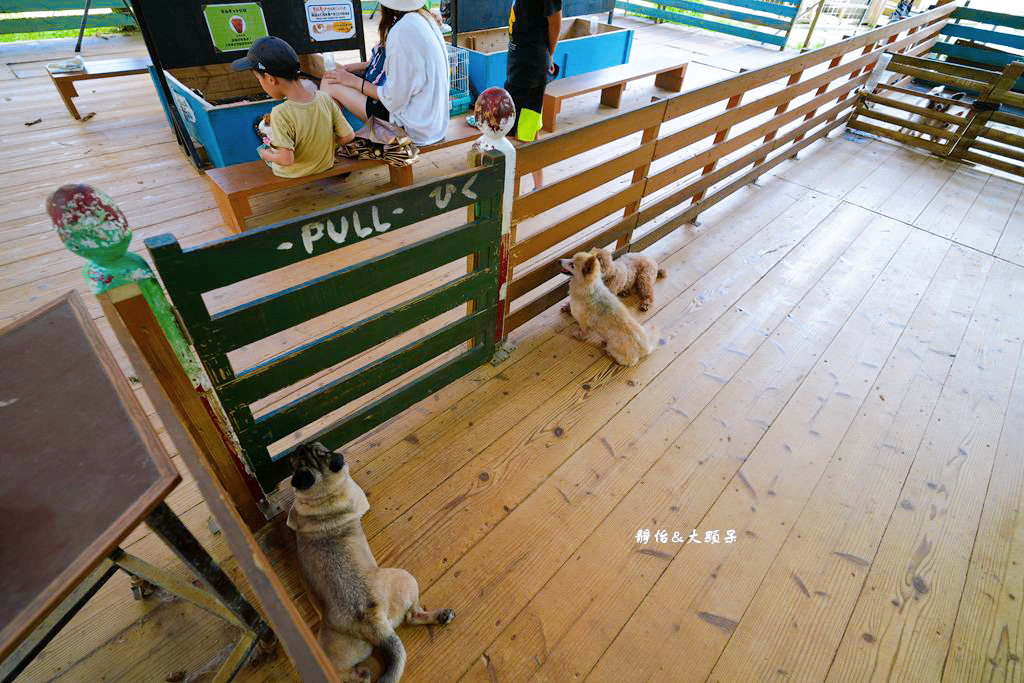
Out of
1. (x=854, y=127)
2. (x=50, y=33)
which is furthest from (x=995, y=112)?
(x=50, y=33)

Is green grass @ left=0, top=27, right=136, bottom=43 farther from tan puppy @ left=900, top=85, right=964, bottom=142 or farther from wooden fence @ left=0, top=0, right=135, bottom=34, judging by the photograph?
tan puppy @ left=900, top=85, right=964, bottom=142

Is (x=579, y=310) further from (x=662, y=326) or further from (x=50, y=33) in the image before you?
Answer: (x=50, y=33)

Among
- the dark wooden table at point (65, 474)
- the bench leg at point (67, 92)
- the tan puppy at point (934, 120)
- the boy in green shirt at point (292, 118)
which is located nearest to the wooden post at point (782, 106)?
the tan puppy at point (934, 120)

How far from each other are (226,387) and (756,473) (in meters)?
2.46

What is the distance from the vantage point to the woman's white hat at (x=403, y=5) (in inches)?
120

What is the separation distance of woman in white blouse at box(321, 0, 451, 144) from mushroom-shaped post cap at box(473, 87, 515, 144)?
161 cm

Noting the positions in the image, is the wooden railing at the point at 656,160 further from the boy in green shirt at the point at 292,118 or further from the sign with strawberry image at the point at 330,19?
the sign with strawberry image at the point at 330,19

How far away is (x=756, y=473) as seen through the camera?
2.39 metres

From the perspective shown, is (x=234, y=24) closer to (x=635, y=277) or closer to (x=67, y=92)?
(x=67, y=92)

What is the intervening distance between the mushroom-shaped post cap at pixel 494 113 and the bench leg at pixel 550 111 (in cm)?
381

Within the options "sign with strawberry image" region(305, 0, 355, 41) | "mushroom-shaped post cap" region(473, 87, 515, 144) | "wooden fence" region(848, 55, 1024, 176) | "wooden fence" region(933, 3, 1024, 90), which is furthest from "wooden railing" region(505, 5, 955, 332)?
"sign with strawberry image" region(305, 0, 355, 41)

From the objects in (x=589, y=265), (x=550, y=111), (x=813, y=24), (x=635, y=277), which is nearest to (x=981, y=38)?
(x=813, y=24)

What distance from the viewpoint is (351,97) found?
12.9 ft

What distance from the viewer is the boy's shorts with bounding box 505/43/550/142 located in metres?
3.94
